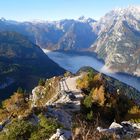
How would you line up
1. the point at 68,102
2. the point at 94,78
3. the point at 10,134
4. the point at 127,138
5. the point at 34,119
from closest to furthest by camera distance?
the point at 127,138 < the point at 10,134 < the point at 34,119 < the point at 68,102 < the point at 94,78

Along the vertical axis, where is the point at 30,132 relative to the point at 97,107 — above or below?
above

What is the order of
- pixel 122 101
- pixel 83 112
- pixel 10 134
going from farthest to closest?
pixel 122 101
pixel 83 112
pixel 10 134

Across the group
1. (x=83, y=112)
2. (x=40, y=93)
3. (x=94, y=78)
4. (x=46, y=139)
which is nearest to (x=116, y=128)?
(x=46, y=139)

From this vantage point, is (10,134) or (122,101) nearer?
(10,134)

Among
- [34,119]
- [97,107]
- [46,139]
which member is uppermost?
[46,139]

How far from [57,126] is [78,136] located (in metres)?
12.9

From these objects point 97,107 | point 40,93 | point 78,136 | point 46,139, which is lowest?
point 40,93

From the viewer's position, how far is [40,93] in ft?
490

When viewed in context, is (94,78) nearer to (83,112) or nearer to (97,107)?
(97,107)

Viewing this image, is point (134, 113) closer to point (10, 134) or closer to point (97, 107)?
point (97, 107)

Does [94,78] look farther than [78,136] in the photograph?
Yes

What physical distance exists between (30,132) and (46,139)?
4.25 m

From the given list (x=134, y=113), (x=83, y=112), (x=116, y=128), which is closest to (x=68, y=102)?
(x=83, y=112)

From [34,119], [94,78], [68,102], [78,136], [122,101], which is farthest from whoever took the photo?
[94,78]
